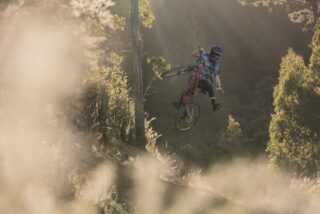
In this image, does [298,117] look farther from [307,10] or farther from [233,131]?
[233,131]

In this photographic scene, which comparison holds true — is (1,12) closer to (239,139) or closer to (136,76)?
(136,76)

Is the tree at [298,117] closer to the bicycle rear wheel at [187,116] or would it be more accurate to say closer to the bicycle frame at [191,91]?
the bicycle rear wheel at [187,116]

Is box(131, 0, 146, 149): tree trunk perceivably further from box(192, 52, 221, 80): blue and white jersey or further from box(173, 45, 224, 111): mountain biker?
box(192, 52, 221, 80): blue and white jersey

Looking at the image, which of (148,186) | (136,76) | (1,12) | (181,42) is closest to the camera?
(1,12)

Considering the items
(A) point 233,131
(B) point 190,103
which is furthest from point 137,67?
(A) point 233,131

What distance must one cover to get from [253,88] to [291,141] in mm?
42695

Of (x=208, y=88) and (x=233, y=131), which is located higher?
(x=233, y=131)

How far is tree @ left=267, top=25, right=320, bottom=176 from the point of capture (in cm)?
3045

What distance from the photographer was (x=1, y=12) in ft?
20.7

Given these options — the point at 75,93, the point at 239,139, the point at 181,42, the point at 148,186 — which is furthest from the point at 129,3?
the point at 181,42

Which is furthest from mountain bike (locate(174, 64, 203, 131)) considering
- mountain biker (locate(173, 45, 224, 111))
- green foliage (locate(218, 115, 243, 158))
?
green foliage (locate(218, 115, 243, 158))

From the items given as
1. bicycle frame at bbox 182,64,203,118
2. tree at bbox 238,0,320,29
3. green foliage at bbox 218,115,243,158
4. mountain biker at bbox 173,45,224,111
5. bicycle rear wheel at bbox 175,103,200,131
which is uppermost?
tree at bbox 238,0,320,29

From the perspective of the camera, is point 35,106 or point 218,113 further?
point 218,113

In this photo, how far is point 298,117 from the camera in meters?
31.2
